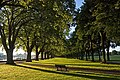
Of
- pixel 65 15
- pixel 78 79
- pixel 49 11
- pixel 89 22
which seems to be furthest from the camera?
pixel 89 22

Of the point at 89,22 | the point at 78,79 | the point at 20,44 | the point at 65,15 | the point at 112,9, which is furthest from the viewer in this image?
the point at 20,44

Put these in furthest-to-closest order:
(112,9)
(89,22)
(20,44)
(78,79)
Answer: (20,44)
(89,22)
(112,9)
(78,79)

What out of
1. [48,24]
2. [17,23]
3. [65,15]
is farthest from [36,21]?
[17,23]

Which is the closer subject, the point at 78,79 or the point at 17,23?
the point at 78,79

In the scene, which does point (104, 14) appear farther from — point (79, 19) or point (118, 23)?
point (79, 19)

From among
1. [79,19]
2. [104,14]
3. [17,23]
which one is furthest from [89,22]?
[17,23]

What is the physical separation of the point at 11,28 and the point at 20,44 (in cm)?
2112

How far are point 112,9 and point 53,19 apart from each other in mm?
8319

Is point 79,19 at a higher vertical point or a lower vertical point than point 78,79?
higher

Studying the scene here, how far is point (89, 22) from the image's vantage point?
1790 inches

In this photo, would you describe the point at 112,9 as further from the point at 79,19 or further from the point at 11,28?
the point at 11,28

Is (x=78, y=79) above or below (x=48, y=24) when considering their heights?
below

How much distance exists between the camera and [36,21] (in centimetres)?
3462

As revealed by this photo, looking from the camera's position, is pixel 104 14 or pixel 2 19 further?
pixel 2 19
